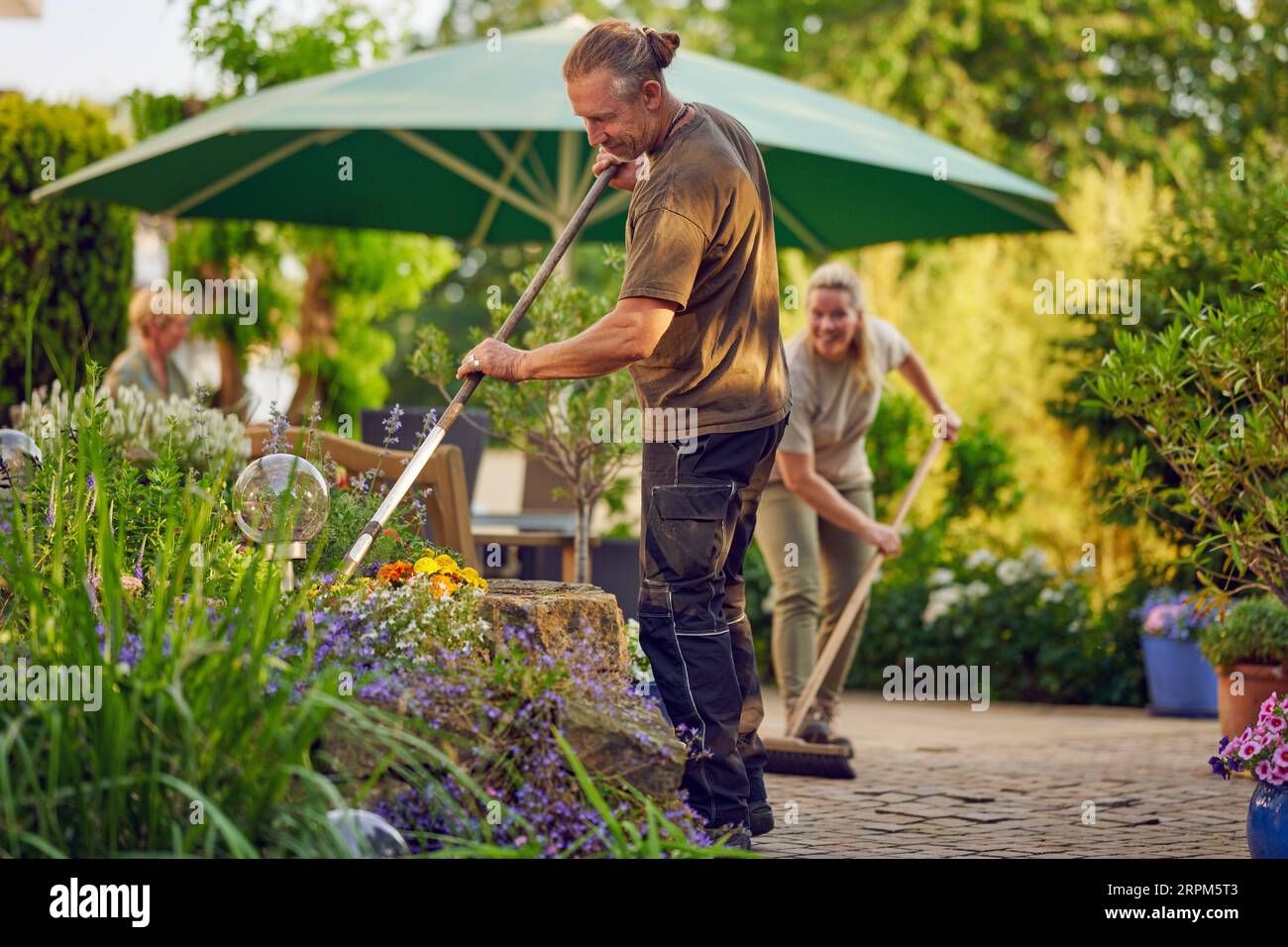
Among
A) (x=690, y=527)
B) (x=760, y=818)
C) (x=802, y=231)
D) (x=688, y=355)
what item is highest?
(x=802, y=231)

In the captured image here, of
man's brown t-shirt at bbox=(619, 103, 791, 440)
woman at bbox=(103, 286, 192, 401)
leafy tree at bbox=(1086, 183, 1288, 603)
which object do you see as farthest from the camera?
woman at bbox=(103, 286, 192, 401)

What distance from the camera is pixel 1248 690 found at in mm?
6055

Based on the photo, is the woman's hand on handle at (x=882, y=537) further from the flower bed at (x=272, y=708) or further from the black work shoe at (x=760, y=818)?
the flower bed at (x=272, y=708)

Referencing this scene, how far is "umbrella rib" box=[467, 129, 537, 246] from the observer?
316 inches

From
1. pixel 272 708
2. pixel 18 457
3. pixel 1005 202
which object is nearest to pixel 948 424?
pixel 1005 202

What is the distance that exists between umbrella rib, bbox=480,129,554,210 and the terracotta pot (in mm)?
4042

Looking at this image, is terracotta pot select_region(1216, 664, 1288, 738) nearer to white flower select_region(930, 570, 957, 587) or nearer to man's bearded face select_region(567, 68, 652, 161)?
white flower select_region(930, 570, 957, 587)

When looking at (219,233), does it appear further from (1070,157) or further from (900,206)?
(1070,157)

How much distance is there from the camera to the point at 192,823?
274cm

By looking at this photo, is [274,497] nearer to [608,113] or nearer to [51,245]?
[608,113]

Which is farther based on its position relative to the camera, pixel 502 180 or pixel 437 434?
pixel 502 180

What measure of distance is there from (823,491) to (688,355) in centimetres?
196

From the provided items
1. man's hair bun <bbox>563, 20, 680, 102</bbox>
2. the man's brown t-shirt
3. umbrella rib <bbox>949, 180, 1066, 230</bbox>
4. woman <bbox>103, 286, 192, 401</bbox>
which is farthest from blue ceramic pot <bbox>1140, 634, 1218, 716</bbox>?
woman <bbox>103, 286, 192, 401</bbox>
